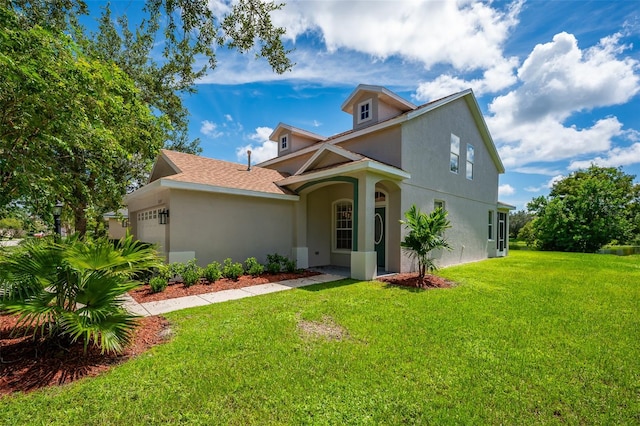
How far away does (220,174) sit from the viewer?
10.8 meters

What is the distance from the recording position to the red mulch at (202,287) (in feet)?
23.7

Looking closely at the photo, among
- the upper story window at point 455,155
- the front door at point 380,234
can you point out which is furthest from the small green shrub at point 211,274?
the upper story window at point 455,155

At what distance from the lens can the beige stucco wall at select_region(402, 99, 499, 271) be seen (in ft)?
35.7

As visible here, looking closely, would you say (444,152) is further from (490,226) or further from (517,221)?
(517,221)

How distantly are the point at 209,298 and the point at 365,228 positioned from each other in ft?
16.3

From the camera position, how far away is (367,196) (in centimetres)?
897

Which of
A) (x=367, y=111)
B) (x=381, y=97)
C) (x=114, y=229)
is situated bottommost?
(x=114, y=229)

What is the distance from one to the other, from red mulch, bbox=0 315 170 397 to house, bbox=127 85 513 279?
474 cm

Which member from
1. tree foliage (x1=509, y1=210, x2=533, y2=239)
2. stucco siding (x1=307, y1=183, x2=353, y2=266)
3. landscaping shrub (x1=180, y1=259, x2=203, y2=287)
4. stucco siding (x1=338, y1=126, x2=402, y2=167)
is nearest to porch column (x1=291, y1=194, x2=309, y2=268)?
stucco siding (x1=307, y1=183, x2=353, y2=266)

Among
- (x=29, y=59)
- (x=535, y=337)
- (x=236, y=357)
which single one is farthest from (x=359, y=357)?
(x=29, y=59)

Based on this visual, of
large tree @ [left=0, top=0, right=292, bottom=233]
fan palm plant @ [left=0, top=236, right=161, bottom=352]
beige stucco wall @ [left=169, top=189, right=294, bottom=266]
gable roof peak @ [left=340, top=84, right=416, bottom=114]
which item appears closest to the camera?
fan palm plant @ [left=0, top=236, right=161, bottom=352]

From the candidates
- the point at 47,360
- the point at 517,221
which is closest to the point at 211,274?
the point at 47,360

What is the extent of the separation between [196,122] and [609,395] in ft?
69.6

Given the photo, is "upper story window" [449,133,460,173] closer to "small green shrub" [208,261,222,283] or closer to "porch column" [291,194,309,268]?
"porch column" [291,194,309,268]
